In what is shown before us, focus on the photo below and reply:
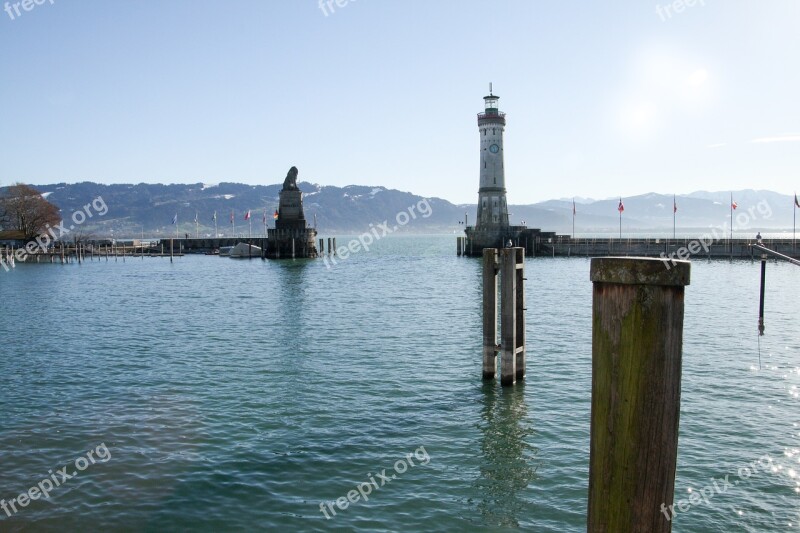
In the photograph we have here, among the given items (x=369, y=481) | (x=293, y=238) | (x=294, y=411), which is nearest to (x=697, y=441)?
(x=369, y=481)

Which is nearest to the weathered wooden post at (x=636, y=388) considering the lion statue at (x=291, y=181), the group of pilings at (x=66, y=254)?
the group of pilings at (x=66, y=254)

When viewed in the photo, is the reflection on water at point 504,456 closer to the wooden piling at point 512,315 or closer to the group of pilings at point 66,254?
the wooden piling at point 512,315

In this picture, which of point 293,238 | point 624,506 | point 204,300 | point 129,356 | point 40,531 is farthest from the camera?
point 293,238

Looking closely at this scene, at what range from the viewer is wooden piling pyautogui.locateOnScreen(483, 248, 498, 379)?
17.0 m

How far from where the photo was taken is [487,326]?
57.8ft

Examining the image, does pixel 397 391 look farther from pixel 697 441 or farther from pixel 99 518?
pixel 99 518

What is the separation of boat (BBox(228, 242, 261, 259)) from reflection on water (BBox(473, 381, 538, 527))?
96.6m

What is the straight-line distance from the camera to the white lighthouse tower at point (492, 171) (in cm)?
9044

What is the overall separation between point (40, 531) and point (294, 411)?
22.7 ft
